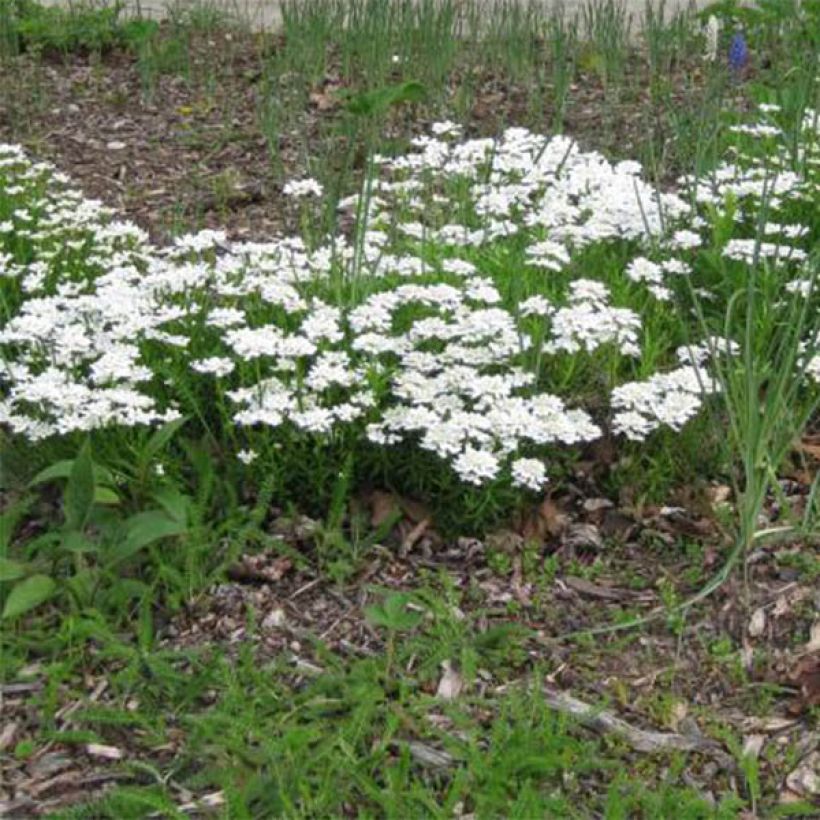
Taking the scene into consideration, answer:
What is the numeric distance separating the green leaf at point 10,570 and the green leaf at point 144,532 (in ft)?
0.64

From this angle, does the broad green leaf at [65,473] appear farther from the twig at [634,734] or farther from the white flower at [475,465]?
the twig at [634,734]

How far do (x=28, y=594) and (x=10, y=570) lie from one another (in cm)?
9

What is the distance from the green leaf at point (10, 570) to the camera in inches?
122

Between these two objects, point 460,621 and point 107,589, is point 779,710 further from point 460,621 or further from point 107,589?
point 107,589

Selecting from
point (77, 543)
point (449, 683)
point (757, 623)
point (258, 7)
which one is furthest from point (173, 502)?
point (258, 7)

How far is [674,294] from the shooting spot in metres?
3.79

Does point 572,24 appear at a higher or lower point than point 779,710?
higher

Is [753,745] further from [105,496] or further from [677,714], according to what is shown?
[105,496]

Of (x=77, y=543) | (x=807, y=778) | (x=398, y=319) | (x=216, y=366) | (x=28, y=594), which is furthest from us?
(x=398, y=319)

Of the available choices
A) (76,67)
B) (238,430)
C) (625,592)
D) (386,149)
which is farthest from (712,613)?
(76,67)

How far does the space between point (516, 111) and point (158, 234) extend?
6.00 feet

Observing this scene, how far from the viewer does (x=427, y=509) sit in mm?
3512

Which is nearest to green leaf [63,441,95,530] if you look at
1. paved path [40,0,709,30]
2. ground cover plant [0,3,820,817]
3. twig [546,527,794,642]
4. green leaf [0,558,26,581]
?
ground cover plant [0,3,820,817]

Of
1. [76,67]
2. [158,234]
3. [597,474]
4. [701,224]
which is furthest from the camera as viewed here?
[76,67]
